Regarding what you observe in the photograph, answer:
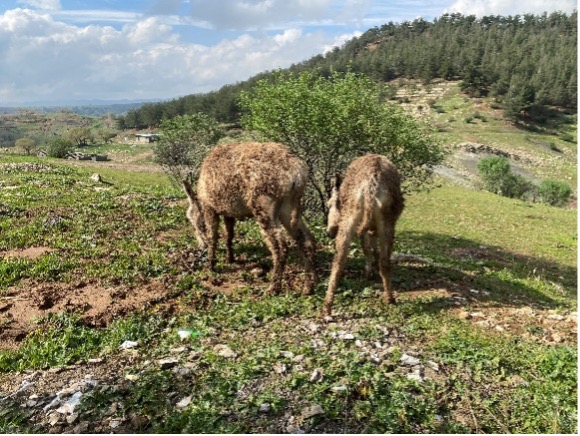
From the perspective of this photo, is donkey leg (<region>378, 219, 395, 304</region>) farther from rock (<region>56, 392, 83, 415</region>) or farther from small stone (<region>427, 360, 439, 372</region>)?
rock (<region>56, 392, 83, 415</region>)

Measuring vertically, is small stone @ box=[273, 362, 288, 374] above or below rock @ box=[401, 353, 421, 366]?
above

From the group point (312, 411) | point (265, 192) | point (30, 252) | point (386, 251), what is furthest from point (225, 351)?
point (30, 252)

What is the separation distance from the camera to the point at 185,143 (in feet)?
80.1

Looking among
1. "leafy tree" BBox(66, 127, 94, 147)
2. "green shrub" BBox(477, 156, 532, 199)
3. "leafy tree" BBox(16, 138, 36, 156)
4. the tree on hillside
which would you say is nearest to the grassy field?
the tree on hillside

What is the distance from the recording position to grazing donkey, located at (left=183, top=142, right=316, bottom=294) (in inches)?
425

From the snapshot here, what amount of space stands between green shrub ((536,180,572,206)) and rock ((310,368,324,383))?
214 feet

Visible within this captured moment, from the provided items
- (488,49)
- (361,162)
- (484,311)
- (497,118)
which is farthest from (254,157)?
(488,49)

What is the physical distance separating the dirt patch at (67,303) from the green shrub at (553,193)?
64.6 m

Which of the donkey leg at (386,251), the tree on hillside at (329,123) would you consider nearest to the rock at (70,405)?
the donkey leg at (386,251)

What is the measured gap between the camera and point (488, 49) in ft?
511

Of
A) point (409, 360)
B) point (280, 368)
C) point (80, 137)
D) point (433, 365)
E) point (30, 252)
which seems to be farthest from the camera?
point (80, 137)

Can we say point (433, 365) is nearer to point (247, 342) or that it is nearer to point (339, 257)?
point (339, 257)

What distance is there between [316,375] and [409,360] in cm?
186

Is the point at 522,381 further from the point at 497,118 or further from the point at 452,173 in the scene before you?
the point at 497,118
